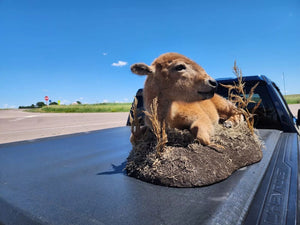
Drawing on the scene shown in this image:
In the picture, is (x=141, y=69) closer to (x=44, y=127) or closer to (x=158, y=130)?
(x=158, y=130)

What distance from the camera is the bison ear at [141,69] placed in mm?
1197

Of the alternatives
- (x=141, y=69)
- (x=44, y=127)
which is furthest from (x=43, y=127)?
(x=141, y=69)

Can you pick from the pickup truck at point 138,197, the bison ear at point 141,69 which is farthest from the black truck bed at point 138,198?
the bison ear at point 141,69

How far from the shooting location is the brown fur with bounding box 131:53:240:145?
1197 mm

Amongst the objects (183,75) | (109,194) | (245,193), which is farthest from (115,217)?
(183,75)

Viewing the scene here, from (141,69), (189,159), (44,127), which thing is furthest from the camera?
(44,127)

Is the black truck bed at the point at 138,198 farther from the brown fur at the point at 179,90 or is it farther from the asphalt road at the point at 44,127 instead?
the asphalt road at the point at 44,127

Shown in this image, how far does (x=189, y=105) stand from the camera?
135 cm

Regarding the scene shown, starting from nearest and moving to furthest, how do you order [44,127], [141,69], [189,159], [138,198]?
[138,198] < [189,159] < [141,69] < [44,127]

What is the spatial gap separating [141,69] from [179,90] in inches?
10.9

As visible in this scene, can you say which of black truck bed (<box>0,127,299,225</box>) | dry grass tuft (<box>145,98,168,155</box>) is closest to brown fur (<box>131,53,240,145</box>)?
dry grass tuft (<box>145,98,168,155</box>)

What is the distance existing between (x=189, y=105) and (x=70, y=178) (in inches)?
37.7

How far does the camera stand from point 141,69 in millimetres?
1211

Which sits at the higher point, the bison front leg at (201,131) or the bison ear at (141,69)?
the bison ear at (141,69)
